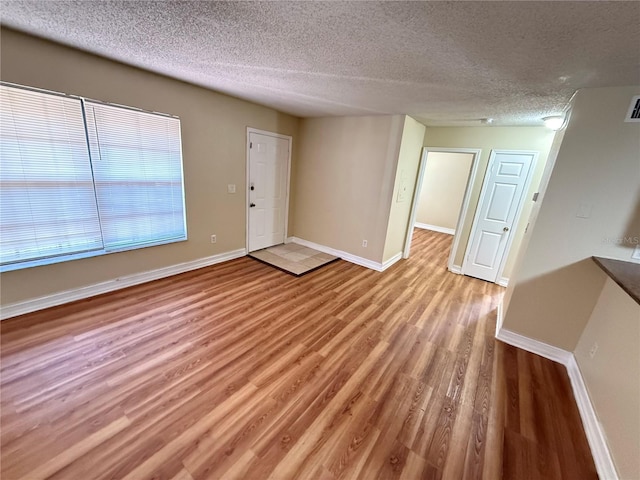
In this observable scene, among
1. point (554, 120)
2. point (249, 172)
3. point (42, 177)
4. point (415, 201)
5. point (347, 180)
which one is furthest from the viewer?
point (415, 201)

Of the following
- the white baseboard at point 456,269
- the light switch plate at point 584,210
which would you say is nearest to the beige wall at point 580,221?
the light switch plate at point 584,210

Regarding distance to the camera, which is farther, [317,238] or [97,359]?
[317,238]

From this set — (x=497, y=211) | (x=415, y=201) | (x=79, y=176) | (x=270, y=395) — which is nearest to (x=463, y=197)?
(x=497, y=211)

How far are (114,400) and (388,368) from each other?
1.97 m

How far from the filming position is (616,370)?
1.63 metres

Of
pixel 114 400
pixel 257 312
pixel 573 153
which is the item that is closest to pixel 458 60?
pixel 573 153

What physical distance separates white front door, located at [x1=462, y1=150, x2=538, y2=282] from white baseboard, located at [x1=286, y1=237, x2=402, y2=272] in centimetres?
124

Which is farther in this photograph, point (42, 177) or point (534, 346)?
point (534, 346)

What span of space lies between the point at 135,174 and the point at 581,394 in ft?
15.0

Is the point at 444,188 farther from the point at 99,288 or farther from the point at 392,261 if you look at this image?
the point at 99,288

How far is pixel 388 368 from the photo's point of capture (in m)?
2.09

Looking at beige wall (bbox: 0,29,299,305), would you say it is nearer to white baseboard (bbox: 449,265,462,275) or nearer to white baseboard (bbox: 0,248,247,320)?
white baseboard (bbox: 0,248,247,320)

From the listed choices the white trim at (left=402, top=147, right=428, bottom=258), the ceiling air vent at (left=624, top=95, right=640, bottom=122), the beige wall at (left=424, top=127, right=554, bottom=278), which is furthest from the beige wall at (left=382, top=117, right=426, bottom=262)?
the ceiling air vent at (left=624, top=95, right=640, bottom=122)

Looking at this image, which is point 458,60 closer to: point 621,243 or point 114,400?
point 621,243
